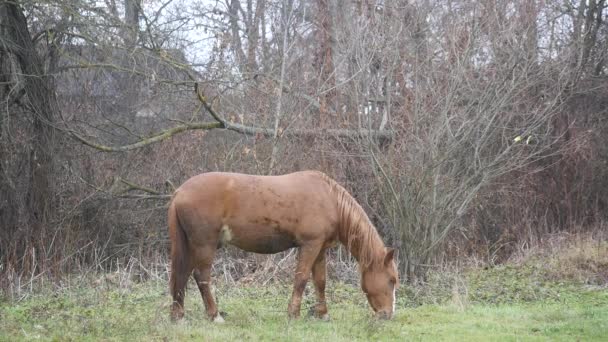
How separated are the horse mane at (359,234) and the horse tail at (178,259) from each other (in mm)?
1709

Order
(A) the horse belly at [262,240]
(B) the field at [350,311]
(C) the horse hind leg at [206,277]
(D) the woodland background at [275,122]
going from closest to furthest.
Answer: (B) the field at [350,311]
(C) the horse hind leg at [206,277]
(A) the horse belly at [262,240]
(D) the woodland background at [275,122]

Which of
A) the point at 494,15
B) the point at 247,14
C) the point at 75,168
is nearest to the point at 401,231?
the point at 494,15

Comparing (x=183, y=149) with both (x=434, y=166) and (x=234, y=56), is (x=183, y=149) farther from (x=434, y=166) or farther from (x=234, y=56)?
(x=434, y=166)

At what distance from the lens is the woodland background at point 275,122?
11.4 meters

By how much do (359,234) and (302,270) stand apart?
73cm

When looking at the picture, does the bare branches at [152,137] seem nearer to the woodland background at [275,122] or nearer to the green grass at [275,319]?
the woodland background at [275,122]

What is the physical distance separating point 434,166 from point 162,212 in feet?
18.0

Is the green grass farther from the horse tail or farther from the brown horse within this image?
the brown horse

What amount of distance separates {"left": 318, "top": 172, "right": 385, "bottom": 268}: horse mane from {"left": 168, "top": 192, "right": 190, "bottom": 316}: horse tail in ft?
5.61

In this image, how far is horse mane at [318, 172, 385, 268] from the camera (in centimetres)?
816

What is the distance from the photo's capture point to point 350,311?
873cm

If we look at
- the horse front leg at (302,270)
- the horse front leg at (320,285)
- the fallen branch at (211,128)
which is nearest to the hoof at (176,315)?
the horse front leg at (302,270)

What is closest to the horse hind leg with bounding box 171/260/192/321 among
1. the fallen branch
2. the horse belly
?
the horse belly

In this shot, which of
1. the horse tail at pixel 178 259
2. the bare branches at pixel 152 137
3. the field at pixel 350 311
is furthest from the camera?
the bare branches at pixel 152 137
